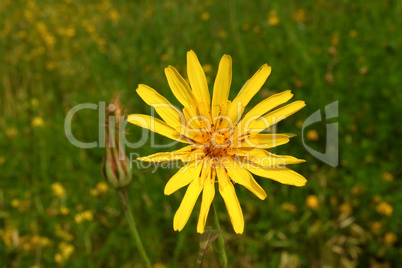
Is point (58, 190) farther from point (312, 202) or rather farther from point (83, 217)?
point (312, 202)

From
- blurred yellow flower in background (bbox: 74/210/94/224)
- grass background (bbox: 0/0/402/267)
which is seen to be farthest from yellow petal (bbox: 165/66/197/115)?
blurred yellow flower in background (bbox: 74/210/94/224)

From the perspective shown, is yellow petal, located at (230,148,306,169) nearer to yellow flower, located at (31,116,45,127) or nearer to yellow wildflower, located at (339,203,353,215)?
yellow wildflower, located at (339,203,353,215)

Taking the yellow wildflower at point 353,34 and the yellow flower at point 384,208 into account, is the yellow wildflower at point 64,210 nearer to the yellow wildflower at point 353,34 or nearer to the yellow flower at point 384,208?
the yellow flower at point 384,208

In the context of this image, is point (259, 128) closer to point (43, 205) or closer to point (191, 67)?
point (191, 67)

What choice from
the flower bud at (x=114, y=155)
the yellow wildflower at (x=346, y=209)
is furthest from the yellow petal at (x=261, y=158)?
the yellow wildflower at (x=346, y=209)

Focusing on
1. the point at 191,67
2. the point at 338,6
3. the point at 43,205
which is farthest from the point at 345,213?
the point at 338,6
